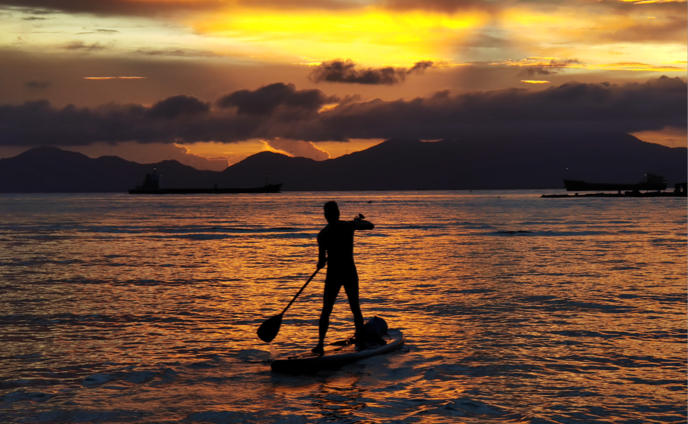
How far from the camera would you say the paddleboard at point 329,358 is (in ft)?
29.1

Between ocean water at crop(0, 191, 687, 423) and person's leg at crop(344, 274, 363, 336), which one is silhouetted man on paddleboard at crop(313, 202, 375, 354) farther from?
ocean water at crop(0, 191, 687, 423)

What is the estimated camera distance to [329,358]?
29.7ft

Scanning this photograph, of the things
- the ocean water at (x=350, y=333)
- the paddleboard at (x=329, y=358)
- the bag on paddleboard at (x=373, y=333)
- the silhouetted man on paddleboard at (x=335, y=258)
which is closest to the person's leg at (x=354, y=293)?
the silhouetted man on paddleboard at (x=335, y=258)

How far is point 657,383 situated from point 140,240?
33.0 meters

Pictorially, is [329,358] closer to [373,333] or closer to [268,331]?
Answer: [373,333]

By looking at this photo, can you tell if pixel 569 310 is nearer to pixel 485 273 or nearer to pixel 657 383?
pixel 657 383

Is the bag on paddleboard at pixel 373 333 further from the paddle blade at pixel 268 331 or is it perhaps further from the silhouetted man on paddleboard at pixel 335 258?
the paddle blade at pixel 268 331

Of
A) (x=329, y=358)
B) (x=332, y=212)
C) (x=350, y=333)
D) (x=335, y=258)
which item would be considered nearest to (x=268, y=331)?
(x=329, y=358)

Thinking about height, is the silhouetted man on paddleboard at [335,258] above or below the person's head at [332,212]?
below

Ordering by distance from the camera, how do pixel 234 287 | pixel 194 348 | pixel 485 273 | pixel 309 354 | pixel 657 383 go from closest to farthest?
pixel 657 383 → pixel 309 354 → pixel 194 348 → pixel 234 287 → pixel 485 273

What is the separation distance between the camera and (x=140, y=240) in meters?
36.9

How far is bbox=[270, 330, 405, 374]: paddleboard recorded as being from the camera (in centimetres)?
888

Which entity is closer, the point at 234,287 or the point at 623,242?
the point at 234,287

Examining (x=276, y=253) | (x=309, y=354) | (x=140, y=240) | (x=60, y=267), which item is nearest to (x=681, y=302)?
(x=309, y=354)
